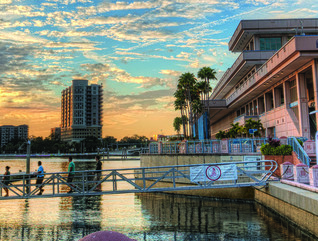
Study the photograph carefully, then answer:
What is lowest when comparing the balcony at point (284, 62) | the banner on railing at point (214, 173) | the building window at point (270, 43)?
the banner on railing at point (214, 173)

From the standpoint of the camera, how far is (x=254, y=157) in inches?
1041

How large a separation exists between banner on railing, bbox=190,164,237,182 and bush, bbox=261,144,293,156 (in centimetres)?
561

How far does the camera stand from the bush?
23172mm

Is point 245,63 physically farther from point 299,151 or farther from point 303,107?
point 299,151

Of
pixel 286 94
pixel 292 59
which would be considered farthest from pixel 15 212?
pixel 286 94

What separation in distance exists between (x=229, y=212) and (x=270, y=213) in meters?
2.65

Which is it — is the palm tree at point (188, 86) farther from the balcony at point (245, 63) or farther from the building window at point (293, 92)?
the building window at point (293, 92)

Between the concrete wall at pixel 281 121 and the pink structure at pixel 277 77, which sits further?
the concrete wall at pixel 281 121

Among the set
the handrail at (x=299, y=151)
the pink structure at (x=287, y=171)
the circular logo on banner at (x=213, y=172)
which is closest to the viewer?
the circular logo on banner at (x=213, y=172)

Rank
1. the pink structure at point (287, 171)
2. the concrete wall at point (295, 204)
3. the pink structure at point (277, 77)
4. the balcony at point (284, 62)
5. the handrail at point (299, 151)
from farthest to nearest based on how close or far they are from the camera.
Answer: the pink structure at point (277, 77), the balcony at point (284, 62), the handrail at point (299, 151), the pink structure at point (287, 171), the concrete wall at point (295, 204)

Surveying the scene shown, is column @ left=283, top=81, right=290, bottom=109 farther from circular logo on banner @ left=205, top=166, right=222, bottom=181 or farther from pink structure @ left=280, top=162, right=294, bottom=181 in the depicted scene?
circular logo on banner @ left=205, top=166, right=222, bottom=181

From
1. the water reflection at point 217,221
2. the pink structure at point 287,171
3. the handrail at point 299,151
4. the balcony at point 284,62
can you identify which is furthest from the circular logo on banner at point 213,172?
the balcony at point 284,62

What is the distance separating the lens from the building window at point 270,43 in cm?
6121

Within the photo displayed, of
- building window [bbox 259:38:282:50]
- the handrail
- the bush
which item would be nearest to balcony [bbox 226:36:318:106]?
building window [bbox 259:38:282:50]
